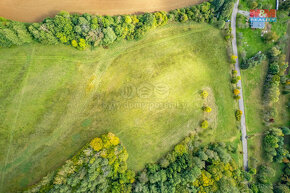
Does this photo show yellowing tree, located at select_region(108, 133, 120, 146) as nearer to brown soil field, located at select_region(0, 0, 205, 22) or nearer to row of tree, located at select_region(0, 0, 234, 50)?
row of tree, located at select_region(0, 0, 234, 50)

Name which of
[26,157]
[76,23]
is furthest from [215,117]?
[26,157]

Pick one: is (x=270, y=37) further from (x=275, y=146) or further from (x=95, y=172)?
(x=95, y=172)

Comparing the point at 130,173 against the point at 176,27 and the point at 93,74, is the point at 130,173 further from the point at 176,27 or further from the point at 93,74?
the point at 176,27

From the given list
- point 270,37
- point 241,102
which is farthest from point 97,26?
point 270,37

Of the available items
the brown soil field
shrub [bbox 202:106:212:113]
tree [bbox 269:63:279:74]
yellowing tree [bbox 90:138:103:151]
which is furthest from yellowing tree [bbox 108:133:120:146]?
tree [bbox 269:63:279:74]

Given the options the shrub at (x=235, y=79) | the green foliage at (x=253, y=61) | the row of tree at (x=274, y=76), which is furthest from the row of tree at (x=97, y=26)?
the row of tree at (x=274, y=76)
